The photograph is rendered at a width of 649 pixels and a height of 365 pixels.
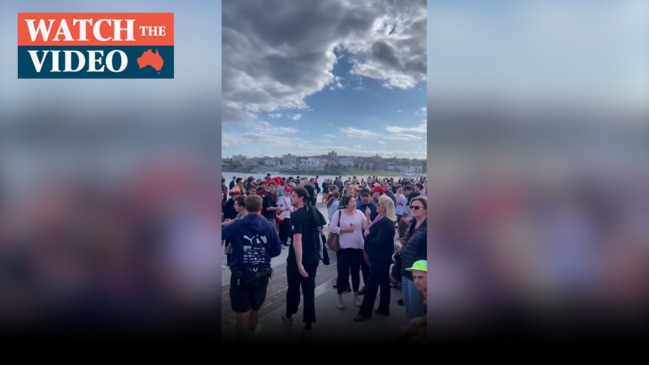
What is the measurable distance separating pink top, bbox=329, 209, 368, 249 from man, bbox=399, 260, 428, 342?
0.69m

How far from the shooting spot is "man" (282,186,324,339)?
2.64 metres

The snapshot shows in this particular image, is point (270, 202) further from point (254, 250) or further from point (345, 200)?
point (254, 250)

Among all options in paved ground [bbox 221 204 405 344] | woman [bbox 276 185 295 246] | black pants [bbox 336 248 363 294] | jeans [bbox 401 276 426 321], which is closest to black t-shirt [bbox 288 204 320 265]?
black pants [bbox 336 248 363 294]

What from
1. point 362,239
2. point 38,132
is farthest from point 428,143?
point 38,132

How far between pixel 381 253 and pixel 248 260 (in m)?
1.28

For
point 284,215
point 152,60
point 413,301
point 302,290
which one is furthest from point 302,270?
point 284,215

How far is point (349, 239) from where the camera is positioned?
301 centimetres

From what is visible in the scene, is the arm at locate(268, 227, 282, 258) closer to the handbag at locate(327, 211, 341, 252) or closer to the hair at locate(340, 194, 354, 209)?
the handbag at locate(327, 211, 341, 252)

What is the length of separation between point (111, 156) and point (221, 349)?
173 centimetres

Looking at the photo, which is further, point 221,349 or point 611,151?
point 221,349

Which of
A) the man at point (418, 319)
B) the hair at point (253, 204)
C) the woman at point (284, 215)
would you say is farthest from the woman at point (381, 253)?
the woman at point (284, 215)

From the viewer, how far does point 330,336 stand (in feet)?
8.31

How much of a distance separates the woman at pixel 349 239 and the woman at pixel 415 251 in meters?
0.57

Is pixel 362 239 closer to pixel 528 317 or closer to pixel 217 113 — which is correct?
pixel 528 317
